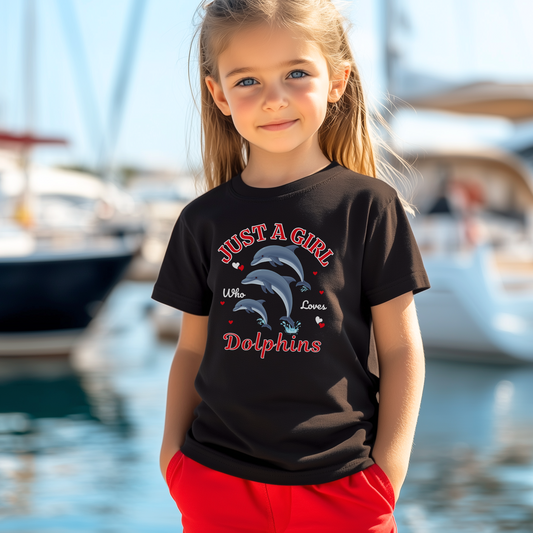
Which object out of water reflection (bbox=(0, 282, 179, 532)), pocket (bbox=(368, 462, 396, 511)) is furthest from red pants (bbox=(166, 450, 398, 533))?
water reflection (bbox=(0, 282, 179, 532))

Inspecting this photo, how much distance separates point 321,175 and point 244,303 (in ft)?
0.85

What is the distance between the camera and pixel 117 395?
5777 millimetres

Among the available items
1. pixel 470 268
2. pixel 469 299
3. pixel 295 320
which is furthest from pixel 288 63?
pixel 469 299

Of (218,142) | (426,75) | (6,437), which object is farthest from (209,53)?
(426,75)

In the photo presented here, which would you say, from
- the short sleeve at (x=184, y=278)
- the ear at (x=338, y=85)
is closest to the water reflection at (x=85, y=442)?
the short sleeve at (x=184, y=278)

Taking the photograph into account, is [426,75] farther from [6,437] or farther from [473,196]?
[6,437]

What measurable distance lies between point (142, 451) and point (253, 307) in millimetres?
3254

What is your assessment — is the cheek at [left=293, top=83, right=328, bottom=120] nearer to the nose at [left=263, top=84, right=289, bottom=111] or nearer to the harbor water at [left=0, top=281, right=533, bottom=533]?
the nose at [left=263, top=84, right=289, bottom=111]

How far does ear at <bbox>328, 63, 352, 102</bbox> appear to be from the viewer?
4.32ft

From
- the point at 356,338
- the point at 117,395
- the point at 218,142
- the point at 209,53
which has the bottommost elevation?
the point at 117,395

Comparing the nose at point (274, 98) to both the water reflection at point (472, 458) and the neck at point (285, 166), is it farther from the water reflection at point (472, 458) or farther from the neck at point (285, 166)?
the water reflection at point (472, 458)

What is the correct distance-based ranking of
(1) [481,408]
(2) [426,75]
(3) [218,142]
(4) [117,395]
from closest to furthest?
(3) [218,142] < (1) [481,408] < (4) [117,395] < (2) [426,75]

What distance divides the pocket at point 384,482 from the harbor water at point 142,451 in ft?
6.69

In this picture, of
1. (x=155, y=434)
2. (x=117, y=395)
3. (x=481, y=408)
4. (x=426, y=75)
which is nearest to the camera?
(x=155, y=434)
